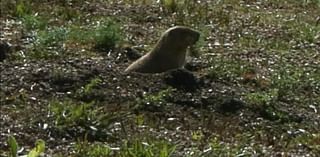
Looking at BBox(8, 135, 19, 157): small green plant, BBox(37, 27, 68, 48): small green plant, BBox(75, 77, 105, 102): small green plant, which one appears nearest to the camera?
BBox(8, 135, 19, 157): small green plant

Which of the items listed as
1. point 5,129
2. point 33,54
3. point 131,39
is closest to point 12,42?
point 33,54

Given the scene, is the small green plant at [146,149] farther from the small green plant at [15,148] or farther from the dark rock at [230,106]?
the dark rock at [230,106]

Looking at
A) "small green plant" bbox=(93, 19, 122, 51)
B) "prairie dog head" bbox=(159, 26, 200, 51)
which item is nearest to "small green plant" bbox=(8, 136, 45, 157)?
"prairie dog head" bbox=(159, 26, 200, 51)

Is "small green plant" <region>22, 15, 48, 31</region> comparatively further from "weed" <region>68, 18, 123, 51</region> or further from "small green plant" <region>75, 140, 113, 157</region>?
"small green plant" <region>75, 140, 113, 157</region>

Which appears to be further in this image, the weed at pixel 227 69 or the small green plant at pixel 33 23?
the small green plant at pixel 33 23

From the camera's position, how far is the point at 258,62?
10.8 meters

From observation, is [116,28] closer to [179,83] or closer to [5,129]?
[179,83]

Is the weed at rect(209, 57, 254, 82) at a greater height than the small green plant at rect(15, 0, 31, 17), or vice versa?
the small green plant at rect(15, 0, 31, 17)

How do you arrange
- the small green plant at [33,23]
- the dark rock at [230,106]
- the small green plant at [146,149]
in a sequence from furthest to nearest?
the small green plant at [33,23] < the dark rock at [230,106] < the small green plant at [146,149]

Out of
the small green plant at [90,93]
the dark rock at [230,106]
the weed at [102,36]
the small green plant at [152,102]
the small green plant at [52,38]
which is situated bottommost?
the dark rock at [230,106]

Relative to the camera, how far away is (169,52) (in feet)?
31.8

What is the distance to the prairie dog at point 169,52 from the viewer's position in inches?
375

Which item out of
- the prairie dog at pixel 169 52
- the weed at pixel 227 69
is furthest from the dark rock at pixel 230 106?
the prairie dog at pixel 169 52

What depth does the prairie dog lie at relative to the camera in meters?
9.53
